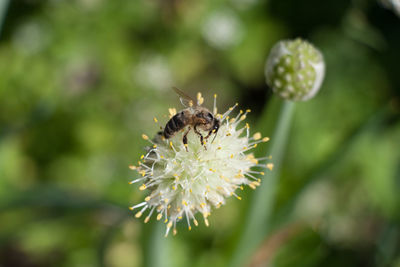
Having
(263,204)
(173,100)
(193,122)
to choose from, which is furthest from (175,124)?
(173,100)

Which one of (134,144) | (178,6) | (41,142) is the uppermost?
(178,6)

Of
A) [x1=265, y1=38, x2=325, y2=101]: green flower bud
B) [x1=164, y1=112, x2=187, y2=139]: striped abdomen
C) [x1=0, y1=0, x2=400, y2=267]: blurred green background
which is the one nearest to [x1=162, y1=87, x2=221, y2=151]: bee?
[x1=164, y1=112, x2=187, y2=139]: striped abdomen

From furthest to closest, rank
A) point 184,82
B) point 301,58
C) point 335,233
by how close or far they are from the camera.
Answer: point 184,82 → point 335,233 → point 301,58

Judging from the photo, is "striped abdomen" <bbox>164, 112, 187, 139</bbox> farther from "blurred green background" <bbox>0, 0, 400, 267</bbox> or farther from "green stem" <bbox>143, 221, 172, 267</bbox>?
"blurred green background" <bbox>0, 0, 400, 267</bbox>

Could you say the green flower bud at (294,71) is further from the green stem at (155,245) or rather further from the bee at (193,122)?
the green stem at (155,245)

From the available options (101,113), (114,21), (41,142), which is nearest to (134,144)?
(101,113)

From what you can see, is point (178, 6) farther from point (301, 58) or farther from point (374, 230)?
point (374, 230)
